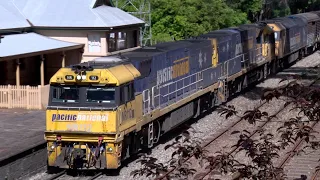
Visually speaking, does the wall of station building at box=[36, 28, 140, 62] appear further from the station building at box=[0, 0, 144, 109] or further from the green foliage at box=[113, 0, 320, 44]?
the green foliage at box=[113, 0, 320, 44]

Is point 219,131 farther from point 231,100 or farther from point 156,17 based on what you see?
point 156,17

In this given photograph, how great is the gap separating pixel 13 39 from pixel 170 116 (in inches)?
385

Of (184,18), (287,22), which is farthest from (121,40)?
(184,18)

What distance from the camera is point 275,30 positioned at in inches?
1406

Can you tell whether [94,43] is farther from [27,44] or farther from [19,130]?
[19,130]

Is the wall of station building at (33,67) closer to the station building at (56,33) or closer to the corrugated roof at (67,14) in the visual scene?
the station building at (56,33)

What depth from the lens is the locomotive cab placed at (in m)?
14.9

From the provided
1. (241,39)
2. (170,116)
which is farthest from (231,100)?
(170,116)

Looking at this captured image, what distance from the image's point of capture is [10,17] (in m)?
28.7

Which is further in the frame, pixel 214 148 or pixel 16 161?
pixel 214 148

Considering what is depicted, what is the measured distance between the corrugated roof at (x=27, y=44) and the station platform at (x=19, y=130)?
2610 millimetres

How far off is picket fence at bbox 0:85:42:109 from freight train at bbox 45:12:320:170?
18.0 feet

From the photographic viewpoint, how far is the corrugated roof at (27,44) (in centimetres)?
2439

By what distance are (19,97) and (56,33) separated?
797 cm
